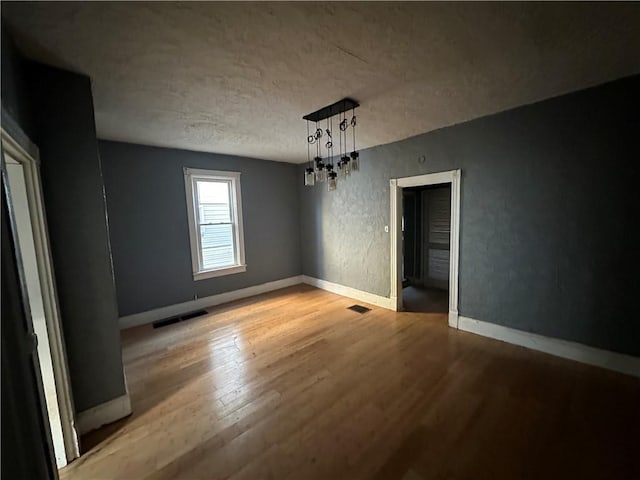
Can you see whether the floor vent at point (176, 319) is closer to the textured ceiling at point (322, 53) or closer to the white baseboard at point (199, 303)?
the white baseboard at point (199, 303)

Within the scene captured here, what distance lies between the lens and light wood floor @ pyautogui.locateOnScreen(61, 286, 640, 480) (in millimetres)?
1562

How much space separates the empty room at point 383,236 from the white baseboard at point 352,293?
0.15m

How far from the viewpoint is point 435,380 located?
2320mm

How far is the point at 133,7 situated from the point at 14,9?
532 millimetres

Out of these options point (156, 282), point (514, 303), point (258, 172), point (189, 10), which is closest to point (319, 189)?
point (258, 172)

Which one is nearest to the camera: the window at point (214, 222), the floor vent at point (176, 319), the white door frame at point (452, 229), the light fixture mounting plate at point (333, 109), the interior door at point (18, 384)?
the interior door at point (18, 384)

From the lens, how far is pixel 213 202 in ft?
14.5

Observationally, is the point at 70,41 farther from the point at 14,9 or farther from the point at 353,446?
the point at 353,446

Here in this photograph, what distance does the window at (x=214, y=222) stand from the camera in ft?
13.6

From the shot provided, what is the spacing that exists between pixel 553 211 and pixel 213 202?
4.44m

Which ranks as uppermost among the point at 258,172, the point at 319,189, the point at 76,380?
the point at 258,172

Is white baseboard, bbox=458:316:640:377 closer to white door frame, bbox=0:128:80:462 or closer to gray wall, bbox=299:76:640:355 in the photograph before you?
gray wall, bbox=299:76:640:355

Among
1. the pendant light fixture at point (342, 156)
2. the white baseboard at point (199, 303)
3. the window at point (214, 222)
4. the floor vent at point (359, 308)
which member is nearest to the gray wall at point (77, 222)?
the pendant light fixture at point (342, 156)

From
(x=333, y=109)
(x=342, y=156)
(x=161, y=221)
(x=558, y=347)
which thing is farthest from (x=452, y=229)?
(x=161, y=221)
